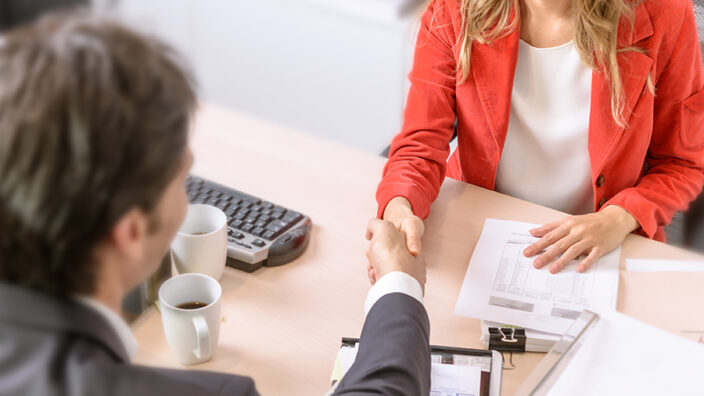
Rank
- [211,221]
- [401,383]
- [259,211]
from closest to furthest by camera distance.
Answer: [401,383] < [211,221] < [259,211]

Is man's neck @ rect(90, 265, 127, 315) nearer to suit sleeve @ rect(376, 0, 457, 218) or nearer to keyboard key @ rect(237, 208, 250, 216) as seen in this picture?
keyboard key @ rect(237, 208, 250, 216)

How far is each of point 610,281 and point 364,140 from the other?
1.72 metres

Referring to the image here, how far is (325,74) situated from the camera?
264cm

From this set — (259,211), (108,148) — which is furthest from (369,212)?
(108,148)

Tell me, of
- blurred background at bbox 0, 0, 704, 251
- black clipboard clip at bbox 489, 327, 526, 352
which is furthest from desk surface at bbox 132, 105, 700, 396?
blurred background at bbox 0, 0, 704, 251

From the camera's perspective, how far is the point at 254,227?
3.70 ft

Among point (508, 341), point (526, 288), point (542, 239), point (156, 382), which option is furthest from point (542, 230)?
point (156, 382)

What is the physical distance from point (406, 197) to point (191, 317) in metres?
0.43

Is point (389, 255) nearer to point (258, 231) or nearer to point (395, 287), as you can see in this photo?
point (395, 287)

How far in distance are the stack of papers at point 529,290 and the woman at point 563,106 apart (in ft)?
0.41

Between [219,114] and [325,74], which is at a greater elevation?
[219,114]

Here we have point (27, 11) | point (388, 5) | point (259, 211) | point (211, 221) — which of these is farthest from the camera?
point (27, 11)

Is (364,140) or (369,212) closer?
(369,212)

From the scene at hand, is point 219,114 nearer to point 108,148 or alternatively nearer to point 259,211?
point 259,211
